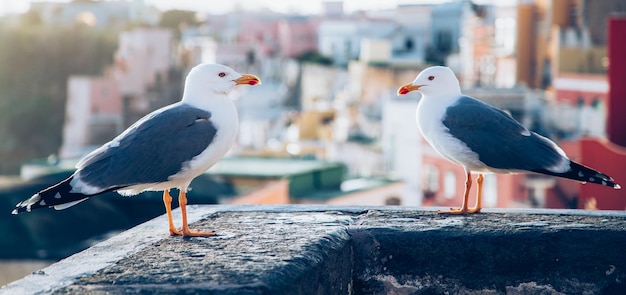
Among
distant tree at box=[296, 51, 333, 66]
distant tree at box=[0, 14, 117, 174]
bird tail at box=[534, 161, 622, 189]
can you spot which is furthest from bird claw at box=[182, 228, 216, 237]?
distant tree at box=[296, 51, 333, 66]

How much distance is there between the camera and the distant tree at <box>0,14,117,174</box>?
3853 cm

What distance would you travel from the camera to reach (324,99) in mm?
40625

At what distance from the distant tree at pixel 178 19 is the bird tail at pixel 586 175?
60.3m

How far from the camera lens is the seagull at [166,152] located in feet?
9.83

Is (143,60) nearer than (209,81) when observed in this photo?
No

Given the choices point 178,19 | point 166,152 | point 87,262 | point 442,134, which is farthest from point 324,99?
point 87,262

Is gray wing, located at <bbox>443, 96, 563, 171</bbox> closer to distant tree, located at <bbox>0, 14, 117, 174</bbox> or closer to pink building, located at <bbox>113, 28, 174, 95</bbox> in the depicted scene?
pink building, located at <bbox>113, 28, 174, 95</bbox>

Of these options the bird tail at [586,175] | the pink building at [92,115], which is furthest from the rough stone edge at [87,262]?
the pink building at [92,115]

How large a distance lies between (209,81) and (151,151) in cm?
33

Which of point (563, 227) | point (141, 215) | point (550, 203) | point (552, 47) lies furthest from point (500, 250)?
point (552, 47)

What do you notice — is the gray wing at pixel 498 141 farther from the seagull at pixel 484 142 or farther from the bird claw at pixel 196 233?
the bird claw at pixel 196 233

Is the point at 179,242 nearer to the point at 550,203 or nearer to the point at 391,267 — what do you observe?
the point at 391,267

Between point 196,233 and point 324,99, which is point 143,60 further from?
point 196,233

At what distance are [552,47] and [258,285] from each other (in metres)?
22.8
